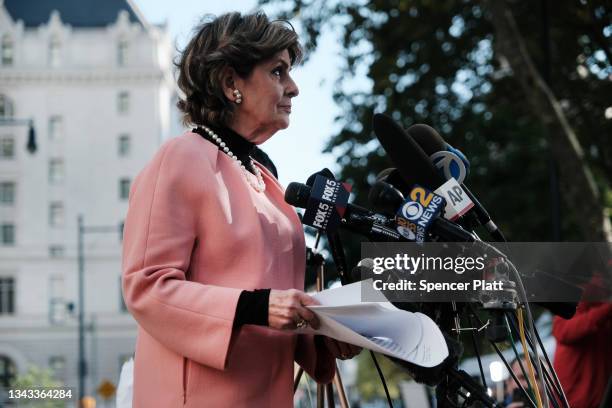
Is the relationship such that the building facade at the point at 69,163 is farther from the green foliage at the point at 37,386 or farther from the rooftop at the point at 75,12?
the green foliage at the point at 37,386

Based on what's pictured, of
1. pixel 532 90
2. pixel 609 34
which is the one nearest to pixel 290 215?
pixel 532 90

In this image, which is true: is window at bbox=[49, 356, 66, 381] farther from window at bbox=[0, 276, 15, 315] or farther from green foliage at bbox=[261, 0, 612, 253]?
green foliage at bbox=[261, 0, 612, 253]

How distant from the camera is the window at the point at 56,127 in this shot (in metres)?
68.3

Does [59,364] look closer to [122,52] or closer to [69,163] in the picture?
[69,163]

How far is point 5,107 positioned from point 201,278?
6786cm

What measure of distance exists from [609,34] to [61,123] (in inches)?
2354

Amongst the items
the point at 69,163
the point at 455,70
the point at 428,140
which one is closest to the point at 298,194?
the point at 428,140

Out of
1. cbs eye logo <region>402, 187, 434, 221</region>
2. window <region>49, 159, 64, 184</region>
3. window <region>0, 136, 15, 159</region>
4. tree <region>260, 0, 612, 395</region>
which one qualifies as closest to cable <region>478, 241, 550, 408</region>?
cbs eye logo <region>402, 187, 434, 221</region>

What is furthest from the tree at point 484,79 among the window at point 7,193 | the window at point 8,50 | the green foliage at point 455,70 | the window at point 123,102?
the window at point 8,50

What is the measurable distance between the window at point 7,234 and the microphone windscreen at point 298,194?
67082 millimetres

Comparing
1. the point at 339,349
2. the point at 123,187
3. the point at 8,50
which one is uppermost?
the point at 8,50

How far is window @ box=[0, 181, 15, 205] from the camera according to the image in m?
68.1

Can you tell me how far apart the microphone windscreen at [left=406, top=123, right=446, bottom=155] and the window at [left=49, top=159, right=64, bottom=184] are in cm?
6681

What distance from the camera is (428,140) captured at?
11.3 feet
